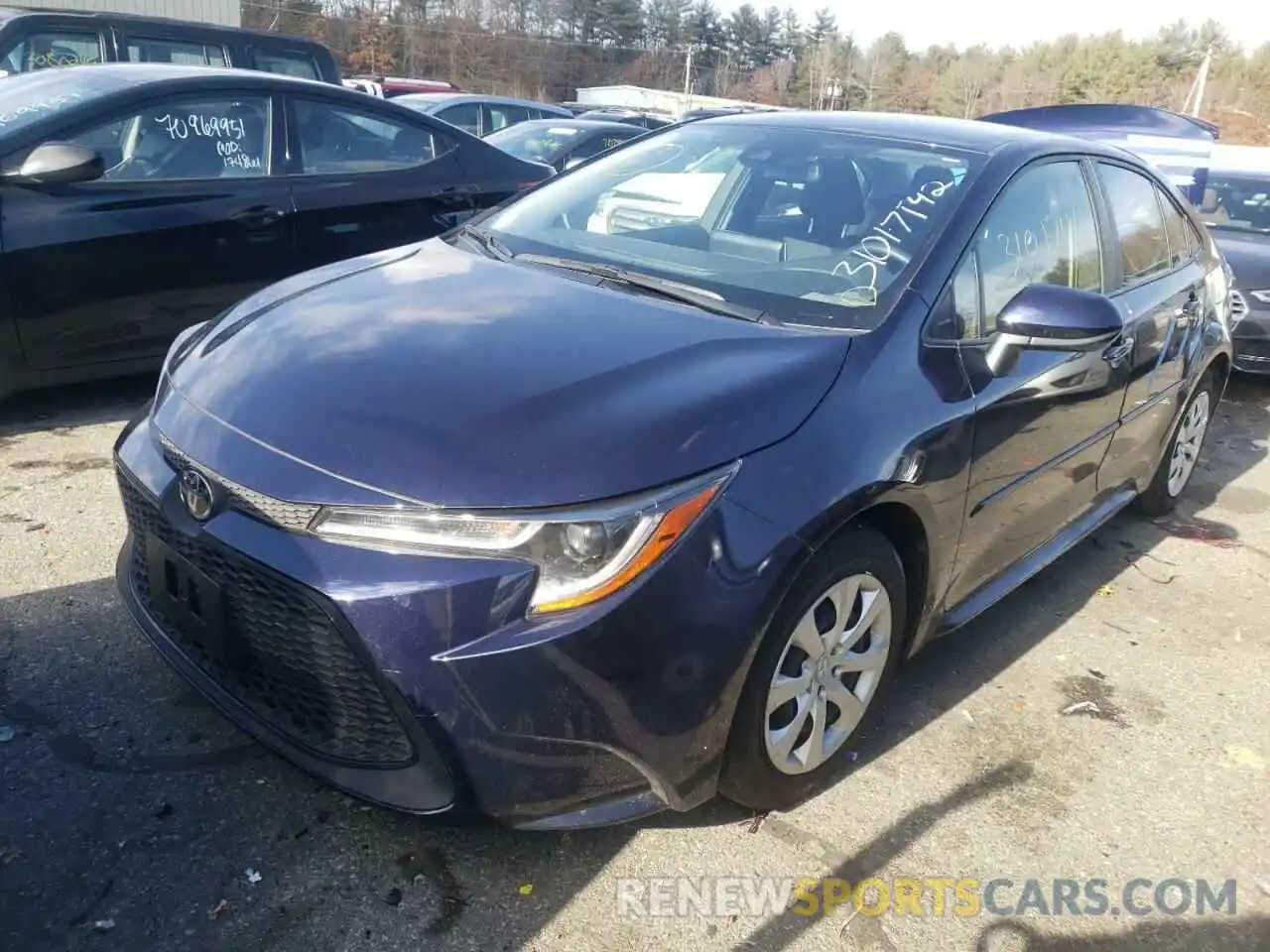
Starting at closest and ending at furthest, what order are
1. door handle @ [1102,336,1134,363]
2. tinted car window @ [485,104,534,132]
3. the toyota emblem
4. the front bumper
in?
the front bumper
the toyota emblem
door handle @ [1102,336,1134,363]
tinted car window @ [485,104,534,132]

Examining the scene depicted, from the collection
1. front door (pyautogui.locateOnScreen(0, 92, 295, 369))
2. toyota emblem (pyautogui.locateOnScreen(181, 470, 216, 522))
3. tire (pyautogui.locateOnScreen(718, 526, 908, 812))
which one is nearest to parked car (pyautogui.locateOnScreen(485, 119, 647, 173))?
front door (pyautogui.locateOnScreen(0, 92, 295, 369))

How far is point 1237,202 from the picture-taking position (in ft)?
28.4

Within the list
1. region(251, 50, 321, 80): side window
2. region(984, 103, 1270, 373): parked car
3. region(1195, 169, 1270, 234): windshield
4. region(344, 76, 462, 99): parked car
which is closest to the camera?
region(984, 103, 1270, 373): parked car

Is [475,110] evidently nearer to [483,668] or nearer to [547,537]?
[547,537]

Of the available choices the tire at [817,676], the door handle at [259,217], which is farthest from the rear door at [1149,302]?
the door handle at [259,217]

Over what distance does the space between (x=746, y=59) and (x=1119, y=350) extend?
80592mm

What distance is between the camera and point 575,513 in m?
1.93

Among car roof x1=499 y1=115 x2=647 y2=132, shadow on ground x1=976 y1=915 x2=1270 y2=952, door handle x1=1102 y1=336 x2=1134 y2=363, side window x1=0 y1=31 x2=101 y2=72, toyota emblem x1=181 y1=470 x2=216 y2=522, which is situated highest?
side window x1=0 y1=31 x2=101 y2=72

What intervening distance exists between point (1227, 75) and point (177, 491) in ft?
206

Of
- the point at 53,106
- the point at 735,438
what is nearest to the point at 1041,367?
the point at 735,438

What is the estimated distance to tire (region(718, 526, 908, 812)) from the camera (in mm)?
2227

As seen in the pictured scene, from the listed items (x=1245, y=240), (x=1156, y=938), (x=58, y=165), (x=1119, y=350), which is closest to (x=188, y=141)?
(x=58, y=165)

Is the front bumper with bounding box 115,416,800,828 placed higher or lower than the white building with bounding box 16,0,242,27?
lower

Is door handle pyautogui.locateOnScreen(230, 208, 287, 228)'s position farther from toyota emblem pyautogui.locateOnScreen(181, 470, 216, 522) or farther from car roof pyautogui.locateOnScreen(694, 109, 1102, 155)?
toyota emblem pyautogui.locateOnScreen(181, 470, 216, 522)
